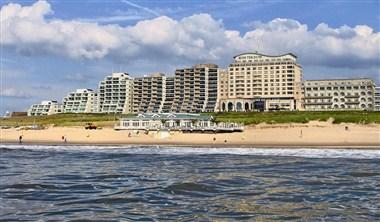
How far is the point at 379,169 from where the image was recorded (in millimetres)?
23062

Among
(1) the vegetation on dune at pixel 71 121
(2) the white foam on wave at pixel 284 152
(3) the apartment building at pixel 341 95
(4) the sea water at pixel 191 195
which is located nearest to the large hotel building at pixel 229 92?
(3) the apartment building at pixel 341 95

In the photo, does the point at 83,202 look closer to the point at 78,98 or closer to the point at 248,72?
the point at 248,72

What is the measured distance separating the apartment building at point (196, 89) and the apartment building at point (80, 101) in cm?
2618

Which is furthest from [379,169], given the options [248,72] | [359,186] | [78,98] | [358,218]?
[78,98]

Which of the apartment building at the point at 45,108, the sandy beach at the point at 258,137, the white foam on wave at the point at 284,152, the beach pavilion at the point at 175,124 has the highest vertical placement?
the apartment building at the point at 45,108

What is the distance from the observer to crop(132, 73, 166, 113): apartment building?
6191 inches

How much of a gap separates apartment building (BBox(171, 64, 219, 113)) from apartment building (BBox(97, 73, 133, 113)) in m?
13.2

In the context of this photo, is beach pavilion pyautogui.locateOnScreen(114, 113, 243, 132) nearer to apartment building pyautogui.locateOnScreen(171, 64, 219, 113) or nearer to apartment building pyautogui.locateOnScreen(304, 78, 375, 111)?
apartment building pyautogui.locateOnScreen(304, 78, 375, 111)

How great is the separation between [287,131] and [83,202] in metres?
47.9

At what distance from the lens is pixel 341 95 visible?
422 feet

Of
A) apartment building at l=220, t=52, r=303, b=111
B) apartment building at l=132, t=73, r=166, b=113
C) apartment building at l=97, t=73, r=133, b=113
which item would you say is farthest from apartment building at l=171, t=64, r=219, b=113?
apartment building at l=97, t=73, r=133, b=113

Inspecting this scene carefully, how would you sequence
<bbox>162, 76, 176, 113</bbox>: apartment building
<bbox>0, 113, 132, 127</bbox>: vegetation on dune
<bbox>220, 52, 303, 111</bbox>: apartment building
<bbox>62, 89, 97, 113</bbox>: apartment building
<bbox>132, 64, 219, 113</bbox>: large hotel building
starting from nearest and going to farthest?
<bbox>0, 113, 132, 127</bbox>: vegetation on dune → <bbox>220, 52, 303, 111</bbox>: apartment building → <bbox>132, 64, 219, 113</bbox>: large hotel building → <bbox>162, 76, 176, 113</bbox>: apartment building → <bbox>62, 89, 97, 113</bbox>: apartment building

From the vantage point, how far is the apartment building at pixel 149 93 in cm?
15725

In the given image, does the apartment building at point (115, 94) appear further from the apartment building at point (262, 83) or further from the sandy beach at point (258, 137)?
the sandy beach at point (258, 137)
